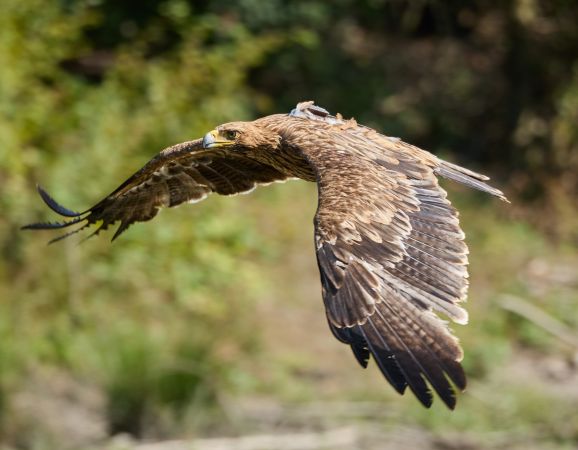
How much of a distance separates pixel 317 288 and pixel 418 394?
23.7ft

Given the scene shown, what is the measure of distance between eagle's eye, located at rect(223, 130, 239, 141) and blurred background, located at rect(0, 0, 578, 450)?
11.0 ft

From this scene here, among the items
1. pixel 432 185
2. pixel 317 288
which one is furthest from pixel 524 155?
pixel 432 185

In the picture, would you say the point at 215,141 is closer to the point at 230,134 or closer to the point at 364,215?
the point at 230,134

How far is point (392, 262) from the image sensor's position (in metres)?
6.00

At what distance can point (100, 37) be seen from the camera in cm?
1395

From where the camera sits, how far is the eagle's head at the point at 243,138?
721cm

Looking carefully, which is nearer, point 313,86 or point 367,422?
point 367,422

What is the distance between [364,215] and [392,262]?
27cm

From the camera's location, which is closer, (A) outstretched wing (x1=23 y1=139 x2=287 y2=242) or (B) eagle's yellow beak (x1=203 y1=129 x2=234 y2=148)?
(B) eagle's yellow beak (x1=203 y1=129 x2=234 y2=148)

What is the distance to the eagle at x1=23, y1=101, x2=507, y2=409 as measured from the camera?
5508 millimetres

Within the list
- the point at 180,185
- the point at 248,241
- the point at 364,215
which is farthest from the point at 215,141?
the point at 248,241

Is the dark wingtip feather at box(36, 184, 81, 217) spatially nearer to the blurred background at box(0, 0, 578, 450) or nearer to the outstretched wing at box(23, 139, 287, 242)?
the outstretched wing at box(23, 139, 287, 242)

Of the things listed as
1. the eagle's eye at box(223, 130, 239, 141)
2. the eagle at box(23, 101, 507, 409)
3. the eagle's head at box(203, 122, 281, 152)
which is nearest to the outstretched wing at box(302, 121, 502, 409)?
the eagle at box(23, 101, 507, 409)

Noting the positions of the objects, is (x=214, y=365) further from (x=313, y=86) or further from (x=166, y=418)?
(x=313, y=86)
